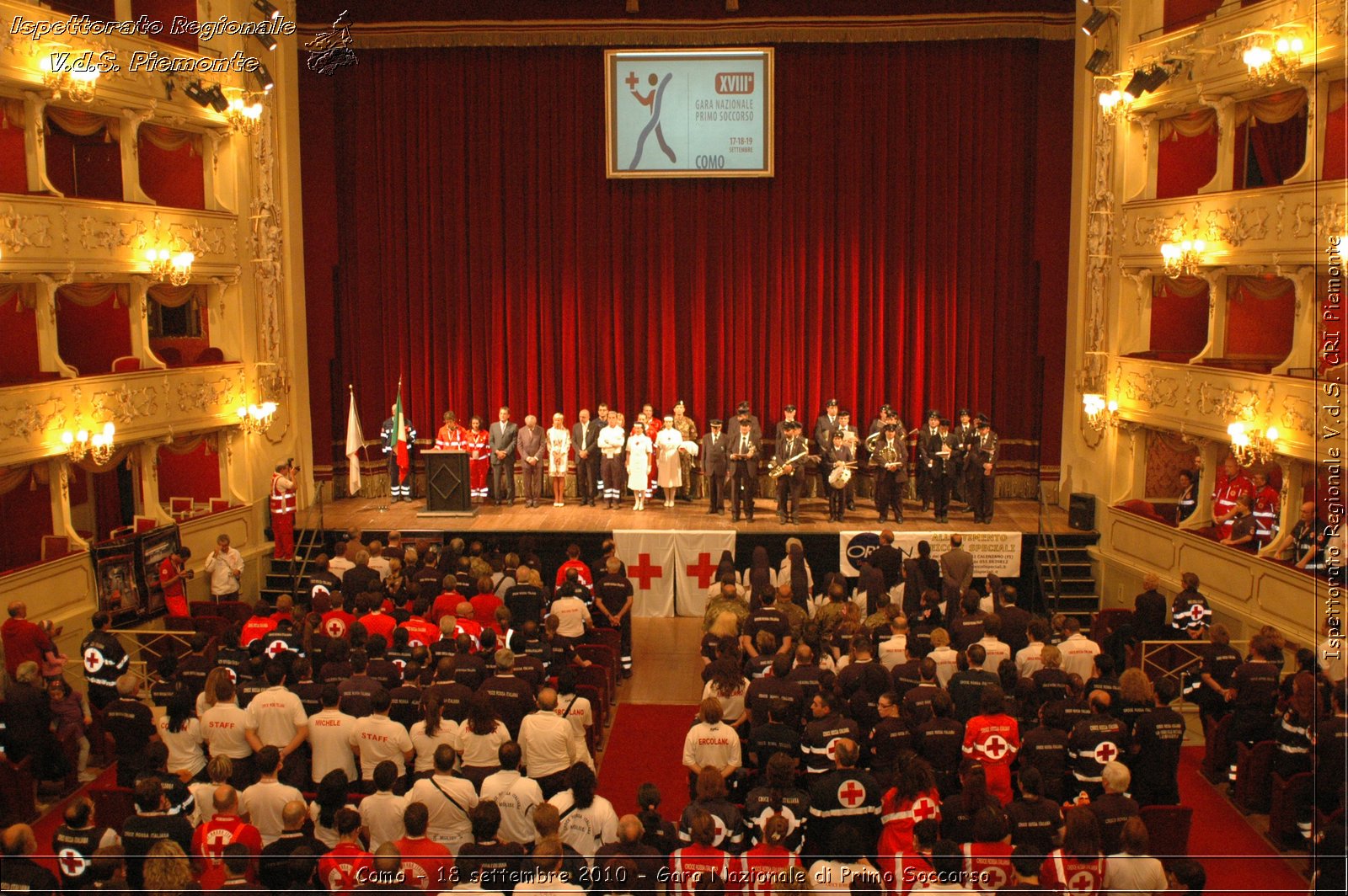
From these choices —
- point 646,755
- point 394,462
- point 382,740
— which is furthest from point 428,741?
point 394,462

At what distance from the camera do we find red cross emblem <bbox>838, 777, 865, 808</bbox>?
28.2 ft

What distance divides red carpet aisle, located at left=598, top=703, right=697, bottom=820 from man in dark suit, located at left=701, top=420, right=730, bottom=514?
19.1 feet

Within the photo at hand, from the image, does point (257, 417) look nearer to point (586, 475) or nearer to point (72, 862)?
point (586, 475)

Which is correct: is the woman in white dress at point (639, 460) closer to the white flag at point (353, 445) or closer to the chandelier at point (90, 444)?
the white flag at point (353, 445)

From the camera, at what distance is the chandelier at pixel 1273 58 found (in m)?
14.4

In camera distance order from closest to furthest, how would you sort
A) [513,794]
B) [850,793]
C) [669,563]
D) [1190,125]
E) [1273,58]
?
[513,794], [850,793], [1273,58], [1190,125], [669,563]

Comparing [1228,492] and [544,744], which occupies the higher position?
[1228,492]

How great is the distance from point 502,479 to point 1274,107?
42.2ft

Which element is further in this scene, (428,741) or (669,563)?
(669,563)

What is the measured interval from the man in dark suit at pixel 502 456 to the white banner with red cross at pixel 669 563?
332 centimetres

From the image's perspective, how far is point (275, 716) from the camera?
9.80 metres

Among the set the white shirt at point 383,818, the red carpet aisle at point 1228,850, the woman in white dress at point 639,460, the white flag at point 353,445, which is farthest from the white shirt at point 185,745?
the white flag at point 353,445

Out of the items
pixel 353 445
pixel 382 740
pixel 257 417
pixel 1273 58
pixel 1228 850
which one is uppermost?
pixel 1273 58

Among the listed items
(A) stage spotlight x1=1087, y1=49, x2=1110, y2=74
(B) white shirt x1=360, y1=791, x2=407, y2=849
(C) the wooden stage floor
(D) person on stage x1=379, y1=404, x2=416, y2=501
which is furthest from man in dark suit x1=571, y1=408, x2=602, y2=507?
(B) white shirt x1=360, y1=791, x2=407, y2=849
